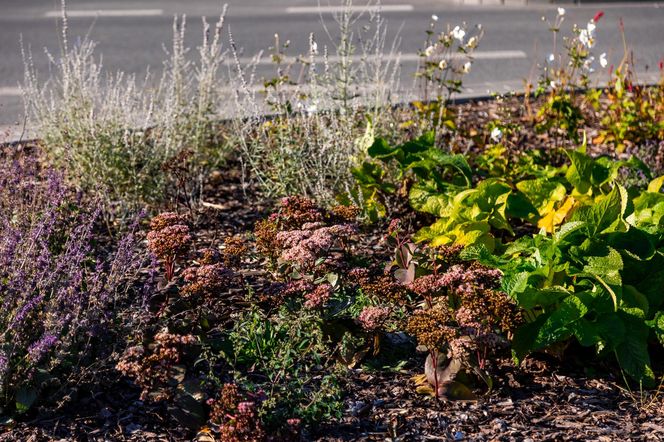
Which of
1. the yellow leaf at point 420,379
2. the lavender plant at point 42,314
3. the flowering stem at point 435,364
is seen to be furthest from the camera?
the yellow leaf at point 420,379

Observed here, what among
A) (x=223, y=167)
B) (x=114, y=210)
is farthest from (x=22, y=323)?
(x=223, y=167)

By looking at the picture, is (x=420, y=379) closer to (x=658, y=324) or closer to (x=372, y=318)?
(x=372, y=318)

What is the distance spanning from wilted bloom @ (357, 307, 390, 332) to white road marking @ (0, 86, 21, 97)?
5051 mm

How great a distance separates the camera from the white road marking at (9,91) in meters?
7.64

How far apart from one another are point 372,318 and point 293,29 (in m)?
7.13

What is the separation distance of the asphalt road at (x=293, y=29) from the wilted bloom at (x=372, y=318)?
13.3ft

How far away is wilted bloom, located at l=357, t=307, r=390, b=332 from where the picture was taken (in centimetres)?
349

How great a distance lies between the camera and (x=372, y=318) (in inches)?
138

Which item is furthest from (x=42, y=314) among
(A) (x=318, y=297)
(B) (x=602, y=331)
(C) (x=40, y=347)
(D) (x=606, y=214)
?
(D) (x=606, y=214)

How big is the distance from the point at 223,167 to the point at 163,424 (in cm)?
270

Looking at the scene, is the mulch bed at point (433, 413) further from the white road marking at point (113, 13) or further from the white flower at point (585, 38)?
the white road marking at point (113, 13)

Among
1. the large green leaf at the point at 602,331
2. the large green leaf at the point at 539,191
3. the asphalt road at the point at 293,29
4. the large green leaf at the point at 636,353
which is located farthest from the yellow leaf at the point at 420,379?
the asphalt road at the point at 293,29

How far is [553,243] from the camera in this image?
360 cm

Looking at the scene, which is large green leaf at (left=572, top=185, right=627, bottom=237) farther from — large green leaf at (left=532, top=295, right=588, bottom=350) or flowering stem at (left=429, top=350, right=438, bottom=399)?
flowering stem at (left=429, top=350, right=438, bottom=399)
